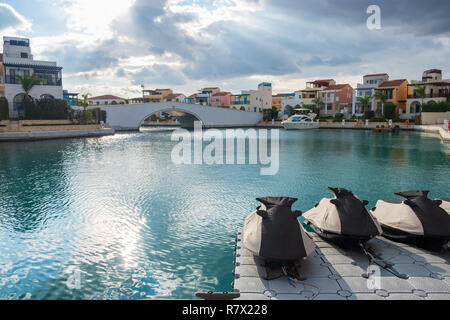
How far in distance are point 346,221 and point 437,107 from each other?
51245 millimetres

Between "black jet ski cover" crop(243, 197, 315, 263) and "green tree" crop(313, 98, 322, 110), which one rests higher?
"green tree" crop(313, 98, 322, 110)

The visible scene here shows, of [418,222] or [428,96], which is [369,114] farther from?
[418,222]

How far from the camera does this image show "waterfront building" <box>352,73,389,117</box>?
6103 cm

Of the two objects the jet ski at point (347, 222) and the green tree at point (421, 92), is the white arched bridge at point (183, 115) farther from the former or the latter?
the jet ski at point (347, 222)

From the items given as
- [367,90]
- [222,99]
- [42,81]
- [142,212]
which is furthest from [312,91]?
[142,212]

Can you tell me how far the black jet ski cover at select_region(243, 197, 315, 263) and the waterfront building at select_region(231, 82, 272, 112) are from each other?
74.3 metres

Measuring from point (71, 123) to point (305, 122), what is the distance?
3648 centimetres

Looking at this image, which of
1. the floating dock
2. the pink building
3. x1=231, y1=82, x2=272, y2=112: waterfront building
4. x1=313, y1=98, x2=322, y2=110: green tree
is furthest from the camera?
the pink building

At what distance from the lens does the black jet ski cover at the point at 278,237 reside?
19.0 ft

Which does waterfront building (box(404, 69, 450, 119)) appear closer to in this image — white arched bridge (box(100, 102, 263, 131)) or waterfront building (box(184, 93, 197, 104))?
white arched bridge (box(100, 102, 263, 131))

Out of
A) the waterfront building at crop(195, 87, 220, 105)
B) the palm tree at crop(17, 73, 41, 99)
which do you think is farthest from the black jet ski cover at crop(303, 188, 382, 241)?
the waterfront building at crop(195, 87, 220, 105)

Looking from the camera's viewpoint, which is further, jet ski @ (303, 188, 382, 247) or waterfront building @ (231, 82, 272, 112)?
waterfront building @ (231, 82, 272, 112)

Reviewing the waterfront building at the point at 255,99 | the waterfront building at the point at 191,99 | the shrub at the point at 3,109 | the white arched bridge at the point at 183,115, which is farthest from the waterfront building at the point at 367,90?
the shrub at the point at 3,109
